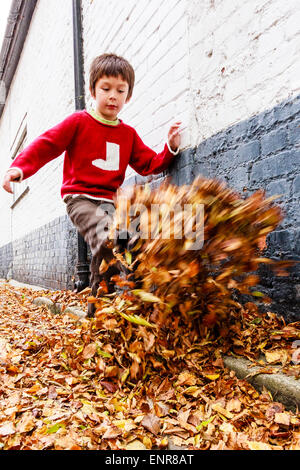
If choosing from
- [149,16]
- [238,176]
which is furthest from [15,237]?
[238,176]

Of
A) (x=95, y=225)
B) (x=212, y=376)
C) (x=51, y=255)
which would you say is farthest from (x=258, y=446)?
(x=51, y=255)

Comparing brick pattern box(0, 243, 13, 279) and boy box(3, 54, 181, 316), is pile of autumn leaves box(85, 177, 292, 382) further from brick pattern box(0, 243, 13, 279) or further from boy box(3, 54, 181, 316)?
brick pattern box(0, 243, 13, 279)

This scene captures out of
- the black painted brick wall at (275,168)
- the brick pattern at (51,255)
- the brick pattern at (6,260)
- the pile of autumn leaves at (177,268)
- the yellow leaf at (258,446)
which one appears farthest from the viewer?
the brick pattern at (6,260)

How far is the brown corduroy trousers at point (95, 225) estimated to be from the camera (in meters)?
2.44

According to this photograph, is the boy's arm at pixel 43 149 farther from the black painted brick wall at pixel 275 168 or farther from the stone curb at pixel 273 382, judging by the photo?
the stone curb at pixel 273 382

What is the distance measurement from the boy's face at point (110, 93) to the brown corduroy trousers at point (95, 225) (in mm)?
706

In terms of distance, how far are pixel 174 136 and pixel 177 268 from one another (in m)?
1.36

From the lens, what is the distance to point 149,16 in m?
3.29

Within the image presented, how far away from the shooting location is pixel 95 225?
2.53m

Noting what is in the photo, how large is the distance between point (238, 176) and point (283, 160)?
1.12ft

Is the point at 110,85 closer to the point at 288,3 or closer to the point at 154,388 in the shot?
the point at 288,3

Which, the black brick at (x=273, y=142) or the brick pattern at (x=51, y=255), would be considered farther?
the brick pattern at (x=51, y=255)

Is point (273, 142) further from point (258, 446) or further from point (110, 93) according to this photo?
point (258, 446)

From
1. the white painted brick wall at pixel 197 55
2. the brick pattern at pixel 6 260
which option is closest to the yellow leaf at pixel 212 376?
the white painted brick wall at pixel 197 55
